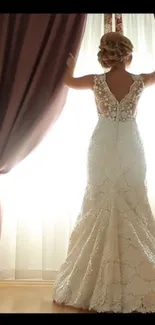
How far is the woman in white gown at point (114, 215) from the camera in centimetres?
202

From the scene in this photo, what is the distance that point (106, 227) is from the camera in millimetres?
2146

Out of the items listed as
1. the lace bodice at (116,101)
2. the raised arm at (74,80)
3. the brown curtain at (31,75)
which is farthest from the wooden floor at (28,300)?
the raised arm at (74,80)

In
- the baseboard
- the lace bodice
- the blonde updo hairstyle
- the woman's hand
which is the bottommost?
the baseboard

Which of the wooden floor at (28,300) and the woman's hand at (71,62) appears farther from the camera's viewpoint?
the woman's hand at (71,62)

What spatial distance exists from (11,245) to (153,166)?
3.50 feet

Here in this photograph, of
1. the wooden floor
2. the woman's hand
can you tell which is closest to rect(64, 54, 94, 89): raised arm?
the woman's hand

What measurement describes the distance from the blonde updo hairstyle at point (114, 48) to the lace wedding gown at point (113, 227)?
0.13m

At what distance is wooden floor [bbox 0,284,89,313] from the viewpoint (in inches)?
84.0

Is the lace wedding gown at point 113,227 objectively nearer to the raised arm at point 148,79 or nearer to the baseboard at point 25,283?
the raised arm at point 148,79

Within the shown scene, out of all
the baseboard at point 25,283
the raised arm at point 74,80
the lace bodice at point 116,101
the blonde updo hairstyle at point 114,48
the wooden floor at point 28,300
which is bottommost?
the baseboard at point 25,283

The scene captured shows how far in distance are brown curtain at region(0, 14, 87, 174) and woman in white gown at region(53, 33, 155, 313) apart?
0.21 m

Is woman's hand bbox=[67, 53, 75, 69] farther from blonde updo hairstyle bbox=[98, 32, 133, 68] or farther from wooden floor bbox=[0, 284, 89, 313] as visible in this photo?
wooden floor bbox=[0, 284, 89, 313]
